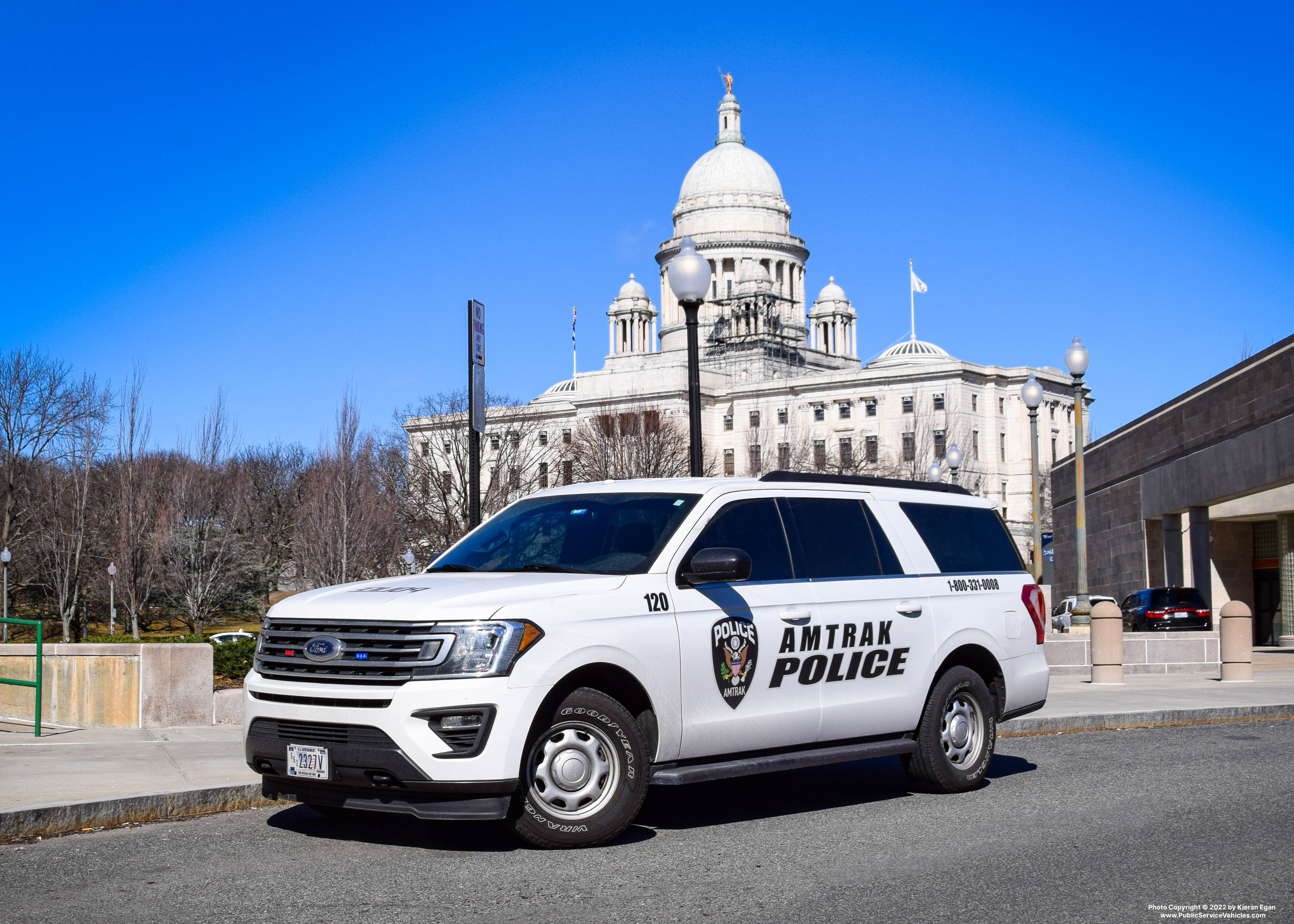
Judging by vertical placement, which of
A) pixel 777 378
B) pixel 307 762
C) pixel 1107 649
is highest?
pixel 777 378

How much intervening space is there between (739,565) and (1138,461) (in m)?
37.5

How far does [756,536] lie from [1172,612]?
29606mm

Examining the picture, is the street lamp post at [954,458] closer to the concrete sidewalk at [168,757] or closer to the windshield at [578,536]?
the concrete sidewalk at [168,757]

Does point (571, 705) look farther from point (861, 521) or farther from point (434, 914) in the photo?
point (861, 521)

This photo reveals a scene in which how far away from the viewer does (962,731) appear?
31.4 ft

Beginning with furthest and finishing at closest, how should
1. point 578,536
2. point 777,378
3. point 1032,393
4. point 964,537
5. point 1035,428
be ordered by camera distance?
point 777,378 → point 1035,428 → point 1032,393 → point 964,537 → point 578,536

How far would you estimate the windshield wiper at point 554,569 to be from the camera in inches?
308

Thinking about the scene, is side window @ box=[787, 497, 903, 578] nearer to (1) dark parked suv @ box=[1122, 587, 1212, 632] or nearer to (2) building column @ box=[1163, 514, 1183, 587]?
(1) dark parked suv @ box=[1122, 587, 1212, 632]

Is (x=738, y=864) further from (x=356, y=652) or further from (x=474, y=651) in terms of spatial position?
(x=356, y=652)

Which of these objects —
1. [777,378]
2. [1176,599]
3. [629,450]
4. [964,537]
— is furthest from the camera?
[777,378]

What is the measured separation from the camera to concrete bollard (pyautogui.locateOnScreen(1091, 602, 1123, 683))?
784 inches

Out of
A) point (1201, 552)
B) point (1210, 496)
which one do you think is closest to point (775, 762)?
point (1210, 496)

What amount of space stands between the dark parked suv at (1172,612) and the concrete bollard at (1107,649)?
15577 mm

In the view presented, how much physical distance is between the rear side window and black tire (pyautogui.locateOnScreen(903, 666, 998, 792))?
29.8 inches
